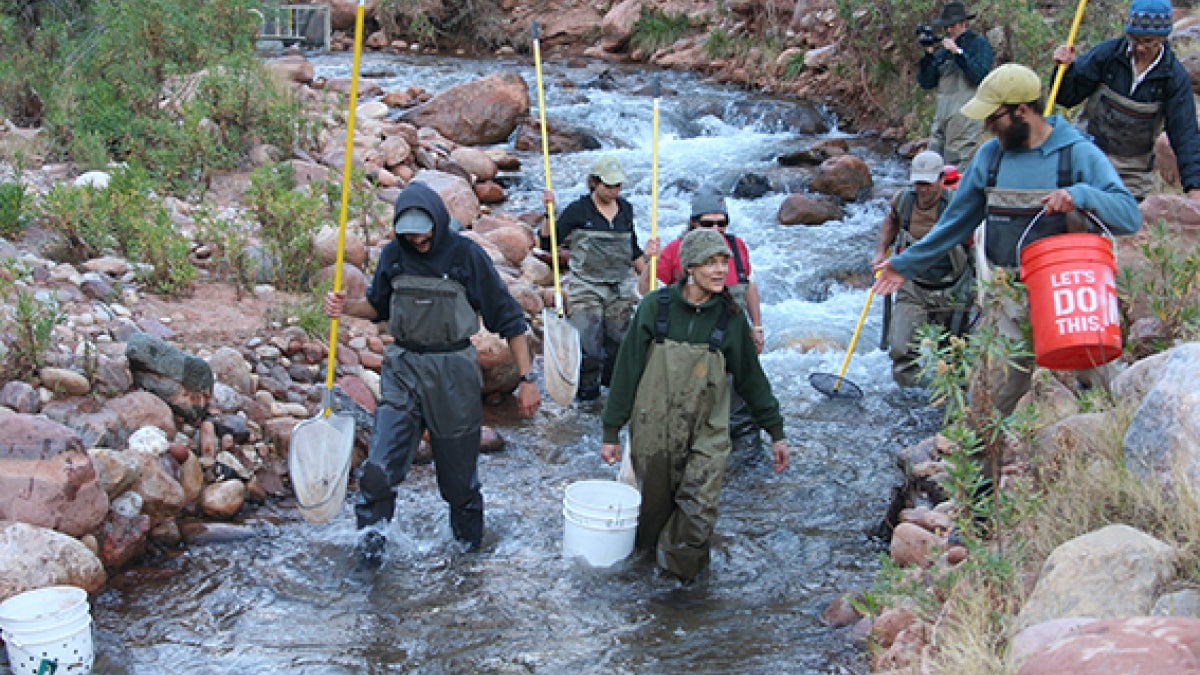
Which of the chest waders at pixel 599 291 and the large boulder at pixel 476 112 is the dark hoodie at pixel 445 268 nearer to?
the chest waders at pixel 599 291

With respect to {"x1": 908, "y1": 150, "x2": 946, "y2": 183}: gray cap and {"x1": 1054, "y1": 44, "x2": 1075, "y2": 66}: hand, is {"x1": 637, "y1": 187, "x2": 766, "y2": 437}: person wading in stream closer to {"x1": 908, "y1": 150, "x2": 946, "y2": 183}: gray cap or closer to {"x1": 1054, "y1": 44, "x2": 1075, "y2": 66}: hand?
{"x1": 908, "y1": 150, "x2": 946, "y2": 183}: gray cap

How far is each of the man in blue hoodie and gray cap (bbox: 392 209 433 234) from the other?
6.40ft

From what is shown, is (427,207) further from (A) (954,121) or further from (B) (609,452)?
(A) (954,121)

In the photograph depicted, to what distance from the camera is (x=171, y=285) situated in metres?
7.44

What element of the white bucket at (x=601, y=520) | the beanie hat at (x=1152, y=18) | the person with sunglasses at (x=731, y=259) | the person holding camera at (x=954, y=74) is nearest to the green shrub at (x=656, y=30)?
the person holding camera at (x=954, y=74)

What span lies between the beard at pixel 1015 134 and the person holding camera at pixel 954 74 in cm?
424

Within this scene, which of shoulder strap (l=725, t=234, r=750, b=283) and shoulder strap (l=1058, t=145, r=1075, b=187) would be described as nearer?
shoulder strap (l=1058, t=145, r=1075, b=187)

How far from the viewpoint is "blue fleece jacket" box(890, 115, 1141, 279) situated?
170 inches

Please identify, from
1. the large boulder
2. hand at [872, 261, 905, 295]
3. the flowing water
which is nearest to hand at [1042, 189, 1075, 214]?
hand at [872, 261, 905, 295]

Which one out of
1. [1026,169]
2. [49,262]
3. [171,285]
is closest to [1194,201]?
[1026,169]

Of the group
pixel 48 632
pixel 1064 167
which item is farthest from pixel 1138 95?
pixel 48 632

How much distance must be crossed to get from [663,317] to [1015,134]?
63.1 inches

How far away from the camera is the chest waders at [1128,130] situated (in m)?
6.23

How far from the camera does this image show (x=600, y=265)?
783cm
